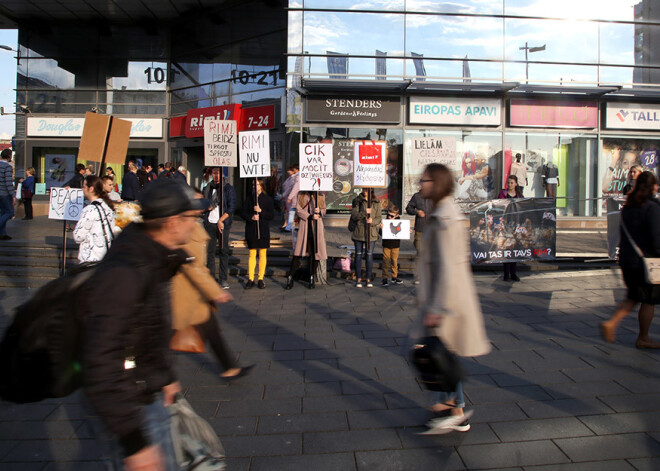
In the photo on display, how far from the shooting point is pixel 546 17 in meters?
16.8

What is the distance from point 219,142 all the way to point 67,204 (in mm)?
3003

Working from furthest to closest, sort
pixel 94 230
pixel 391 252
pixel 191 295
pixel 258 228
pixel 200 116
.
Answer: pixel 200 116
pixel 391 252
pixel 258 228
pixel 94 230
pixel 191 295

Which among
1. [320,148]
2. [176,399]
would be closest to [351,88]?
[320,148]

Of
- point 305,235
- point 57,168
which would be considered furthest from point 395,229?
point 57,168

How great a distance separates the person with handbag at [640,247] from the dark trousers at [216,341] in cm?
360

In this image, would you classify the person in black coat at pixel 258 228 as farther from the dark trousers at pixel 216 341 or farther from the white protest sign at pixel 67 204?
the dark trousers at pixel 216 341

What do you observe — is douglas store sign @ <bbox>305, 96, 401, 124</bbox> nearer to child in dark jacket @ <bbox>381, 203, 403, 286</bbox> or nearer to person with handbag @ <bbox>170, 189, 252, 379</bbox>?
child in dark jacket @ <bbox>381, 203, 403, 286</bbox>

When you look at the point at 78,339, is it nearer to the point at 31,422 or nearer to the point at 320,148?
the point at 31,422

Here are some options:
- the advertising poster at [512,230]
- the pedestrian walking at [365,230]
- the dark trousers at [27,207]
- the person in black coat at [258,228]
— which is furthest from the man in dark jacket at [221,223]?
the dark trousers at [27,207]

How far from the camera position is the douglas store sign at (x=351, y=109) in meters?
16.3

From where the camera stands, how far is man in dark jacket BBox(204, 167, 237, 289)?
9.30 metres

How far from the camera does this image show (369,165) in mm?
9992

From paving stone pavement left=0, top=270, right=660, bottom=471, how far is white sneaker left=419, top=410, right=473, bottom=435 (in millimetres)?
62

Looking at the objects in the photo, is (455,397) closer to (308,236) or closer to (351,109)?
(308,236)
